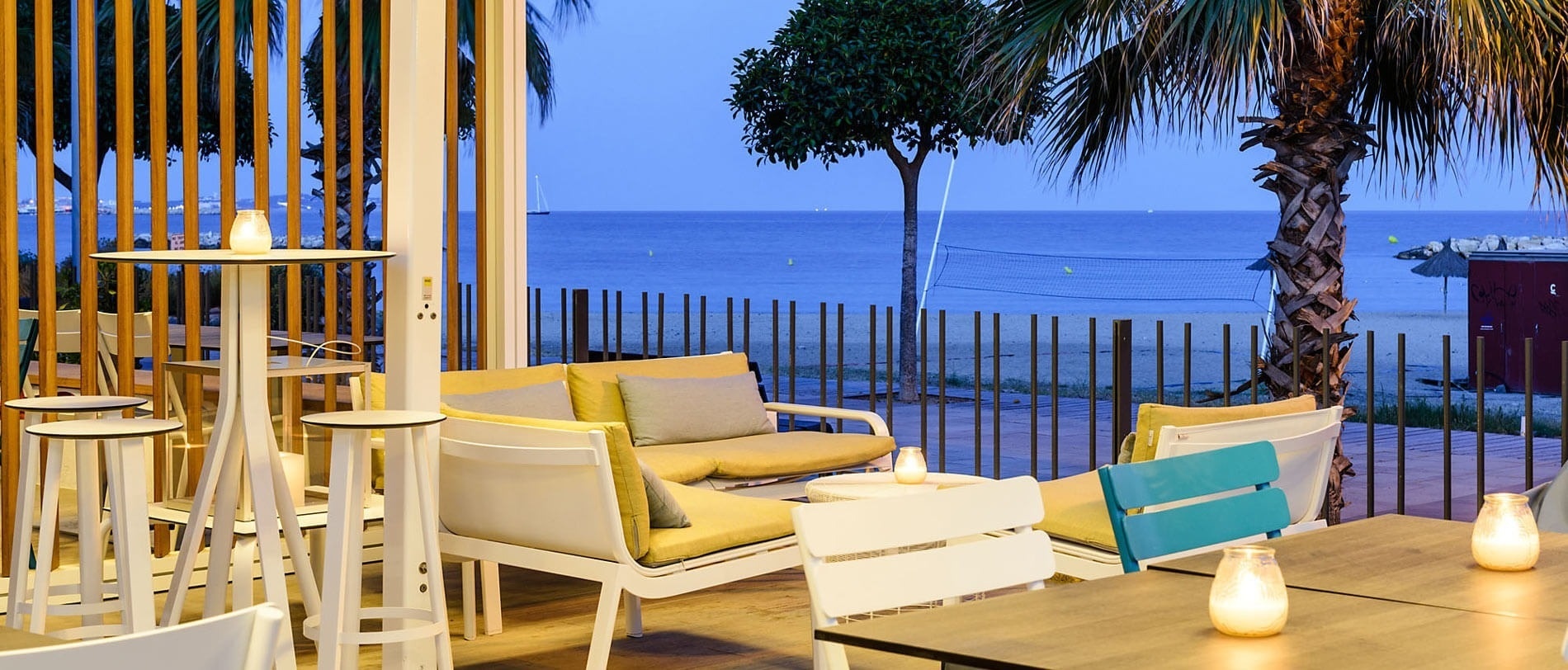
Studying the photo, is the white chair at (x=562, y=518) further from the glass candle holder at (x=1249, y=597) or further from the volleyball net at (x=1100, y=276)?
the volleyball net at (x=1100, y=276)

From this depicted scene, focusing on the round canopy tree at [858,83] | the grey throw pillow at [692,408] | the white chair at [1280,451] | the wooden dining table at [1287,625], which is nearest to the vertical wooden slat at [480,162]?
the grey throw pillow at [692,408]

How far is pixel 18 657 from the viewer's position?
1.53 metres

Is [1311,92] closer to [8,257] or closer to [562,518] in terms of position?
[562,518]

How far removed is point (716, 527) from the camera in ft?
14.1

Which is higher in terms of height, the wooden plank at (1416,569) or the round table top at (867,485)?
the wooden plank at (1416,569)

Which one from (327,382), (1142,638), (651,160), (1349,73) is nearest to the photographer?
(1142,638)

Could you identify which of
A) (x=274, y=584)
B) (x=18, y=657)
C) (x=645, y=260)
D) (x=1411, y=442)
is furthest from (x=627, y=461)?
(x=645, y=260)

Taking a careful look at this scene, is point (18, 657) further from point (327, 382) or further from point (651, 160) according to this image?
point (651, 160)

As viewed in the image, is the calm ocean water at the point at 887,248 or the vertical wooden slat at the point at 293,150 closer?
the vertical wooden slat at the point at 293,150

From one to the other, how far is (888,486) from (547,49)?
8.26m

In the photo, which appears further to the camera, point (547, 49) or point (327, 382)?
point (547, 49)

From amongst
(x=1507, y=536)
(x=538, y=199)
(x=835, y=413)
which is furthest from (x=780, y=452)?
(x=538, y=199)

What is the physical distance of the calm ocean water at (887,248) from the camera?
129ft

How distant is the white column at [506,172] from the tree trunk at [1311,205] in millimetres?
2834
